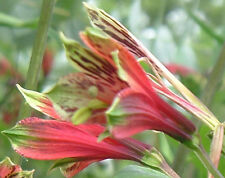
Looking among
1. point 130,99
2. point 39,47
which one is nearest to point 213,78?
point 39,47

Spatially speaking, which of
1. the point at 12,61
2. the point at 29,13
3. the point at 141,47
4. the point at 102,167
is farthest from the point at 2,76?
the point at 141,47

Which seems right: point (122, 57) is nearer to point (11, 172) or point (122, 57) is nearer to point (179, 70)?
point (11, 172)

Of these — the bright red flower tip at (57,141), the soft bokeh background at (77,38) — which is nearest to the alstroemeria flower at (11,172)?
the bright red flower tip at (57,141)

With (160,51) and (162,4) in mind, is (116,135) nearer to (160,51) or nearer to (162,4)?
(162,4)

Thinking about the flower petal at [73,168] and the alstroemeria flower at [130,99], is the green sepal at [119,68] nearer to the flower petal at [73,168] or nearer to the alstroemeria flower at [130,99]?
the alstroemeria flower at [130,99]

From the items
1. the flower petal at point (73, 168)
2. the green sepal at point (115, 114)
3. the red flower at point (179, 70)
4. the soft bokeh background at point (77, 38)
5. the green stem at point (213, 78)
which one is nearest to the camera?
the green sepal at point (115, 114)

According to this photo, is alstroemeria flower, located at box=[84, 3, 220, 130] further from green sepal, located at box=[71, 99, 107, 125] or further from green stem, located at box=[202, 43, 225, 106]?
green stem, located at box=[202, 43, 225, 106]
